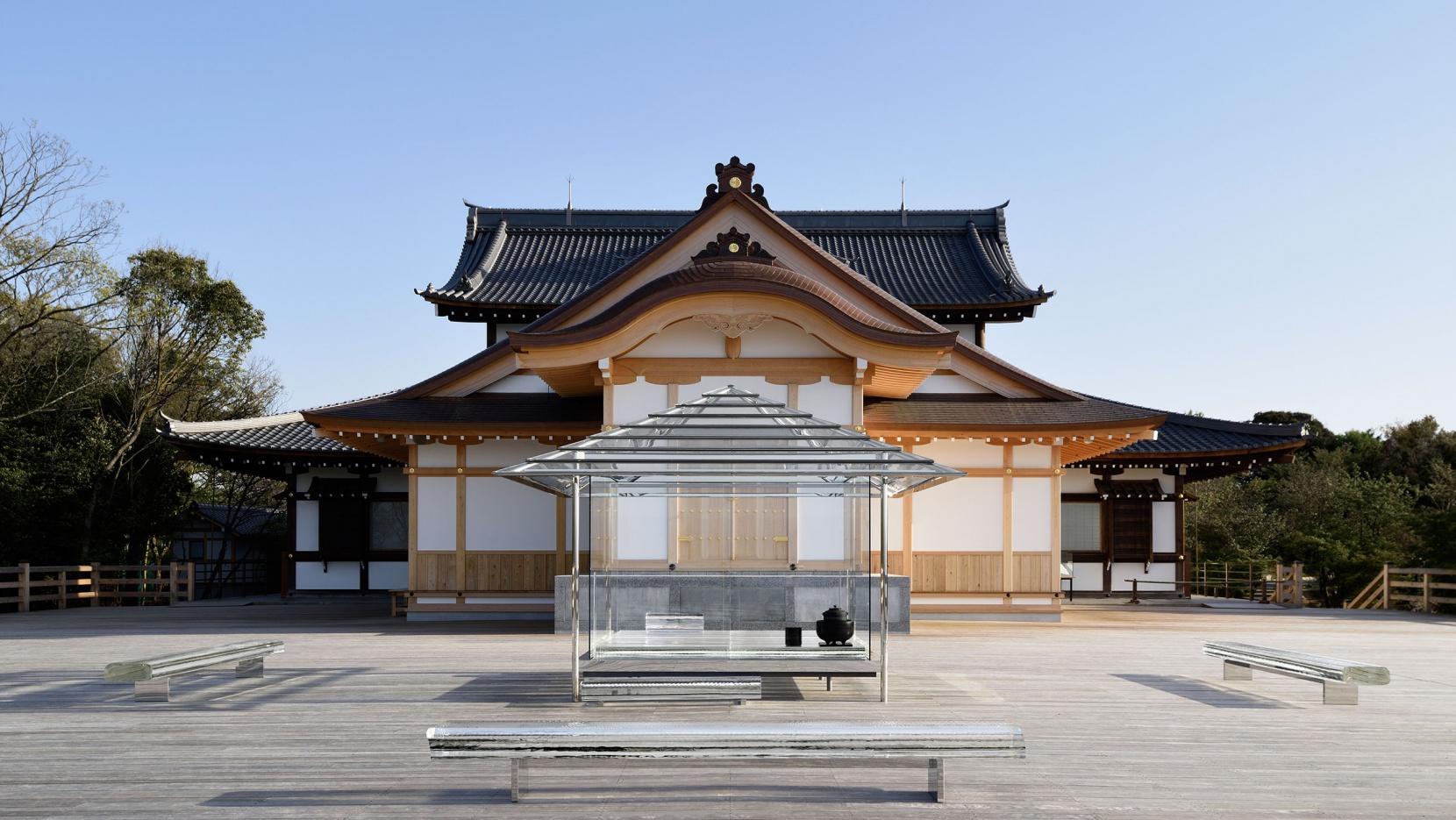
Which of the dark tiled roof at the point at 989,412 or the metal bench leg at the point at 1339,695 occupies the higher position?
the dark tiled roof at the point at 989,412

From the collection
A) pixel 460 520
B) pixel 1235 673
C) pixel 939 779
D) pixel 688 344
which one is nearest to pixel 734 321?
pixel 688 344

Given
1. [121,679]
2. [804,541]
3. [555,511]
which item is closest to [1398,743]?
[804,541]

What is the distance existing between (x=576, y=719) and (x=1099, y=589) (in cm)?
1735

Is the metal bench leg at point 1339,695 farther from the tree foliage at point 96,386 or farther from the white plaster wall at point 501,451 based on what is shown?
the tree foliage at point 96,386

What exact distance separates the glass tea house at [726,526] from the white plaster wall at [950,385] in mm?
2758

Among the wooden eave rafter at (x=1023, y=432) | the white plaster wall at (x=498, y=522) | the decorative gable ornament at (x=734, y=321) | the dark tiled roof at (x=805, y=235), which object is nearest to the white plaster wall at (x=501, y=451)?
the white plaster wall at (x=498, y=522)

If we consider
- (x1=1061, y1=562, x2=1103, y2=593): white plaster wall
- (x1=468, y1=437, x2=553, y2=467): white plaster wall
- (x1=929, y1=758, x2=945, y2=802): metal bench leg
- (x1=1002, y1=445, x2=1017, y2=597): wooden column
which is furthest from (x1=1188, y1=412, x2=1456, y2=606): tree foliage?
(x1=929, y1=758, x2=945, y2=802): metal bench leg

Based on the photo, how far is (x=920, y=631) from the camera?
1612cm

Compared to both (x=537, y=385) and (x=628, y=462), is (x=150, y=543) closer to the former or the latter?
(x=537, y=385)

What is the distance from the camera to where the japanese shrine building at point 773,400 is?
16.0m

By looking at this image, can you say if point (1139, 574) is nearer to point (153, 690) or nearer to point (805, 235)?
point (805, 235)

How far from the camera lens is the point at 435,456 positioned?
60.0ft

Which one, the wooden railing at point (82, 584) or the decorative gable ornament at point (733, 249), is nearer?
the decorative gable ornament at point (733, 249)

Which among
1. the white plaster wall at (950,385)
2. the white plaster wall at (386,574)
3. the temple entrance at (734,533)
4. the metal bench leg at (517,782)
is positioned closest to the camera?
the metal bench leg at (517,782)
